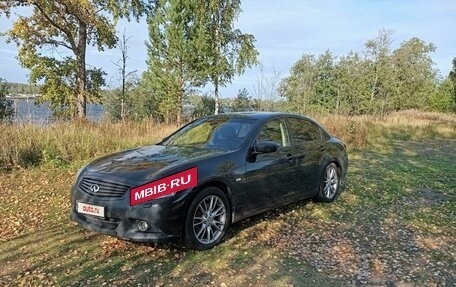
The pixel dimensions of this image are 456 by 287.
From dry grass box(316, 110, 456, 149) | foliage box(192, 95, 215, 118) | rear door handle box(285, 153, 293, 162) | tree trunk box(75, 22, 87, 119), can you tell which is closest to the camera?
rear door handle box(285, 153, 293, 162)

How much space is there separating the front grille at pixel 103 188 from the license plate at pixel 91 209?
13cm

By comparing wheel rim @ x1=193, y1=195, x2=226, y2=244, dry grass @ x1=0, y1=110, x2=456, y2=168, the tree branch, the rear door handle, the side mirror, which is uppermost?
the tree branch

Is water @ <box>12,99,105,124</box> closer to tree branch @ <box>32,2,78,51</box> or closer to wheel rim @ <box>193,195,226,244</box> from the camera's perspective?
wheel rim @ <box>193,195,226,244</box>

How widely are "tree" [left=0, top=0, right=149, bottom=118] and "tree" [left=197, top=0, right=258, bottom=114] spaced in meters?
4.20

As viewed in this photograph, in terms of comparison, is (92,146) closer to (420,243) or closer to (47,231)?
(47,231)

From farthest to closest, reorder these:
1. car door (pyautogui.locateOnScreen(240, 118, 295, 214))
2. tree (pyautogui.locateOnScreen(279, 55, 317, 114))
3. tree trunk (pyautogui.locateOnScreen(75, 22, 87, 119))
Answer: tree (pyautogui.locateOnScreen(279, 55, 317, 114))
tree trunk (pyautogui.locateOnScreen(75, 22, 87, 119))
car door (pyautogui.locateOnScreen(240, 118, 295, 214))

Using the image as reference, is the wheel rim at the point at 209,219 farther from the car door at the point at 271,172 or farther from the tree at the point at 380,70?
the tree at the point at 380,70

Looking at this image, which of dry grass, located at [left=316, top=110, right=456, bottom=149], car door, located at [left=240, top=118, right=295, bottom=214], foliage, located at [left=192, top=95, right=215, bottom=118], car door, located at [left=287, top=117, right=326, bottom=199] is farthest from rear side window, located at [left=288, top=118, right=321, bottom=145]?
foliage, located at [left=192, top=95, right=215, bottom=118]

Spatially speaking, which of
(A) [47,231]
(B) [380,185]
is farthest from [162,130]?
(A) [47,231]

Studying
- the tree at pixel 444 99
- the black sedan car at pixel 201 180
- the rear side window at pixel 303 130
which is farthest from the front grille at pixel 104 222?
the tree at pixel 444 99

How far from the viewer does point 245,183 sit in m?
5.05

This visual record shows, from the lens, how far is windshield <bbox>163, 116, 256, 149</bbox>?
537cm

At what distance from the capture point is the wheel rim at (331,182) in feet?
22.7

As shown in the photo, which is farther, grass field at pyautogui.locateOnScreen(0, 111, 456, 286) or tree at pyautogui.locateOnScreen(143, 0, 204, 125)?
tree at pyautogui.locateOnScreen(143, 0, 204, 125)
